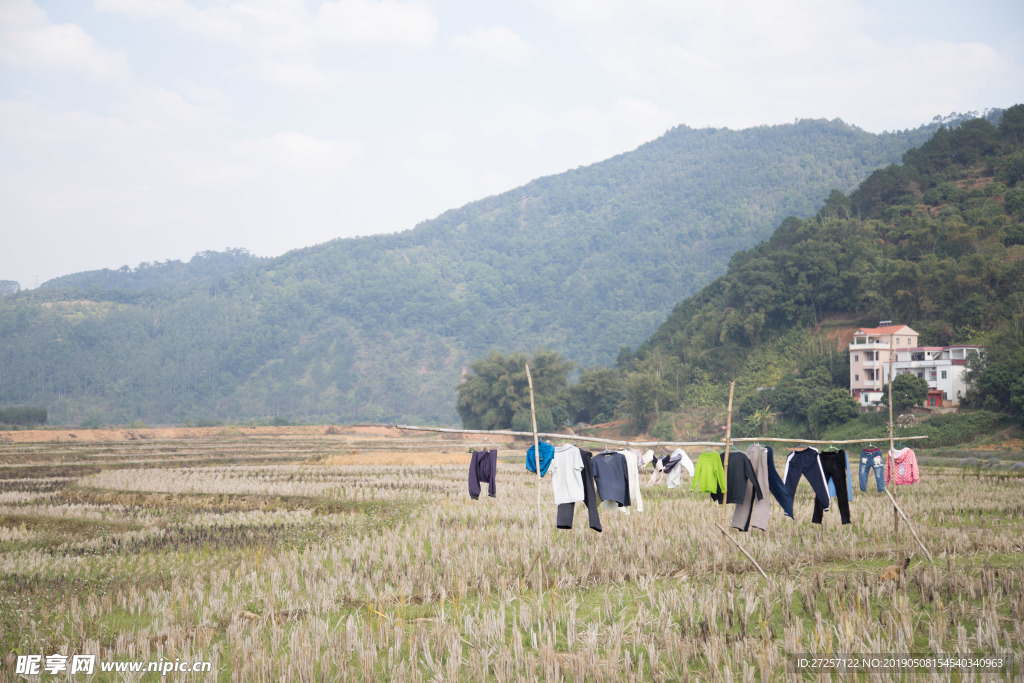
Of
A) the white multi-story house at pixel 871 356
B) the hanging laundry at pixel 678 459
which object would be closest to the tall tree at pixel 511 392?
the white multi-story house at pixel 871 356

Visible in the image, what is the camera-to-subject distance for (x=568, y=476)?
33.0ft

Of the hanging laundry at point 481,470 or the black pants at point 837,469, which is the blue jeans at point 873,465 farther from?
the hanging laundry at point 481,470

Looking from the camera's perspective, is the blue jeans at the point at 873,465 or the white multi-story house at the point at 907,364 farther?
the white multi-story house at the point at 907,364

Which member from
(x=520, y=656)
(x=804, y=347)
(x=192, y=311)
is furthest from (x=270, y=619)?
(x=192, y=311)

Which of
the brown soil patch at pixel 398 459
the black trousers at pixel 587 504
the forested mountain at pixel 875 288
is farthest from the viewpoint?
the forested mountain at pixel 875 288

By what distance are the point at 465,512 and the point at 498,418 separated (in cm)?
4749

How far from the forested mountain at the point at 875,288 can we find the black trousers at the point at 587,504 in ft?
116

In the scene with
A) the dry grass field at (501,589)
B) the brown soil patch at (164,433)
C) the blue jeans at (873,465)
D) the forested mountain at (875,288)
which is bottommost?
the brown soil patch at (164,433)

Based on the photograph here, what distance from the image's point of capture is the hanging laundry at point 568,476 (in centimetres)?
1001

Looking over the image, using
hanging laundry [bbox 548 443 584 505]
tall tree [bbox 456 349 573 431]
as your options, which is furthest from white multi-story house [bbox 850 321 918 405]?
hanging laundry [bbox 548 443 584 505]

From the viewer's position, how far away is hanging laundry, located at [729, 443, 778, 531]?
985cm

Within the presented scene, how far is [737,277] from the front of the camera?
6419 cm

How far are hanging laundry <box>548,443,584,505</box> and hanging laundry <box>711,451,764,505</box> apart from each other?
6.46ft

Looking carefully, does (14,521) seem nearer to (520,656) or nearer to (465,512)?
(465,512)
